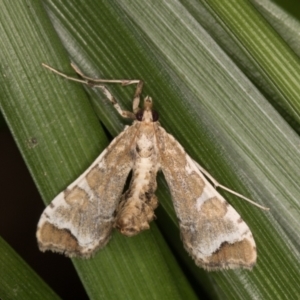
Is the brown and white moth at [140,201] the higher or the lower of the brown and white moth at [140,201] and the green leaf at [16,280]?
the higher

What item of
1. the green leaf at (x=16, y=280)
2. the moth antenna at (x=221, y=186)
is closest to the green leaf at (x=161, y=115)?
the moth antenna at (x=221, y=186)

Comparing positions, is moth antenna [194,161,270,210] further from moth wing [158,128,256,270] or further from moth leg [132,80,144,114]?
moth leg [132,80,144,114]

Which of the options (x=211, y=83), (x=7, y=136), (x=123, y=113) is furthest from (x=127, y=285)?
(x=7, y=136)

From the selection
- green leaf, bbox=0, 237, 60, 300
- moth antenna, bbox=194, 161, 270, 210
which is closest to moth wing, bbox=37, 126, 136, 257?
green leaf, bbox=0, 237, 60, 300

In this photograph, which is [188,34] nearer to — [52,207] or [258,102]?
[258,102]

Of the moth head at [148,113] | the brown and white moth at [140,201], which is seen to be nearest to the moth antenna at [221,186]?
the brown and white moth at [140,201]

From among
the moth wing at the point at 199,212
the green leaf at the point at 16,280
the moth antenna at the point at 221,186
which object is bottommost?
the green leaf at the point at 16,280

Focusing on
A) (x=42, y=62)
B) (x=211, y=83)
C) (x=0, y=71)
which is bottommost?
(x=0, y=71)

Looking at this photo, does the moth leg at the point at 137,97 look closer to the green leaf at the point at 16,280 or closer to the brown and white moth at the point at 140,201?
the brown and white moth at the point at 140,201
